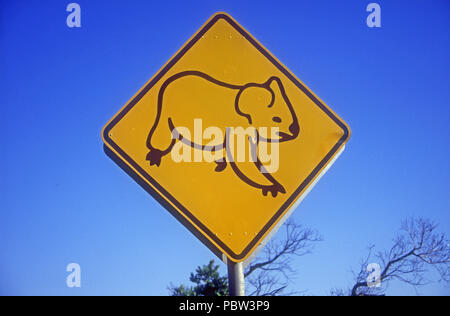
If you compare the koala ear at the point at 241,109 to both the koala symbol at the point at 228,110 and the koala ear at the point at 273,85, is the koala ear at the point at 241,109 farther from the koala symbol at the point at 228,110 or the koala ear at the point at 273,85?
the koala ear at the point at 273,85

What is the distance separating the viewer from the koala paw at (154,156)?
4.50ft

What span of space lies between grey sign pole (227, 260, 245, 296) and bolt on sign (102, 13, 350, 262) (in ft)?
0.10

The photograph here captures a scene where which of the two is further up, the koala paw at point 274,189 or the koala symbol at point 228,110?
the koala symbol at point 228,110

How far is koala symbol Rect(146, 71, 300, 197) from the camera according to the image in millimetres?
1385

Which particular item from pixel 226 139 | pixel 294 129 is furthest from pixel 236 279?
pixel 294 129

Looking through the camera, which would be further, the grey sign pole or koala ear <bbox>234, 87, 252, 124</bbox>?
koala ear <bbox>234, 87, 252, 124</bbox>

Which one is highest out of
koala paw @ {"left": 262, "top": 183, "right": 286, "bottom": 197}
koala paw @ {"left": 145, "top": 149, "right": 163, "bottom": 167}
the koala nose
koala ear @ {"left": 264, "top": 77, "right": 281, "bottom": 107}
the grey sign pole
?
koala ear @ {"left": 264, "top": 77, "right": 281, "bottom": 107}

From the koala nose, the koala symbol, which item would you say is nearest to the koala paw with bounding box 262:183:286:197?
the koala symbol

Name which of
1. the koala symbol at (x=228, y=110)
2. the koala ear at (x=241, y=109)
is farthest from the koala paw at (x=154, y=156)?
the koala ear at (x=241, y=109)

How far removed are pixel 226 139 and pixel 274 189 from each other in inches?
11.0

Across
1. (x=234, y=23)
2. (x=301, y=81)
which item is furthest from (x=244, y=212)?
(x=234, y=23)

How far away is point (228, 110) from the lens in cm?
149

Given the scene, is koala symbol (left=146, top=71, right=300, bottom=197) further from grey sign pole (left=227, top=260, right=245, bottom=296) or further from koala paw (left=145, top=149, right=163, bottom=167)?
grey sign pole (left=227, top=260, right=245, bottom=296)
